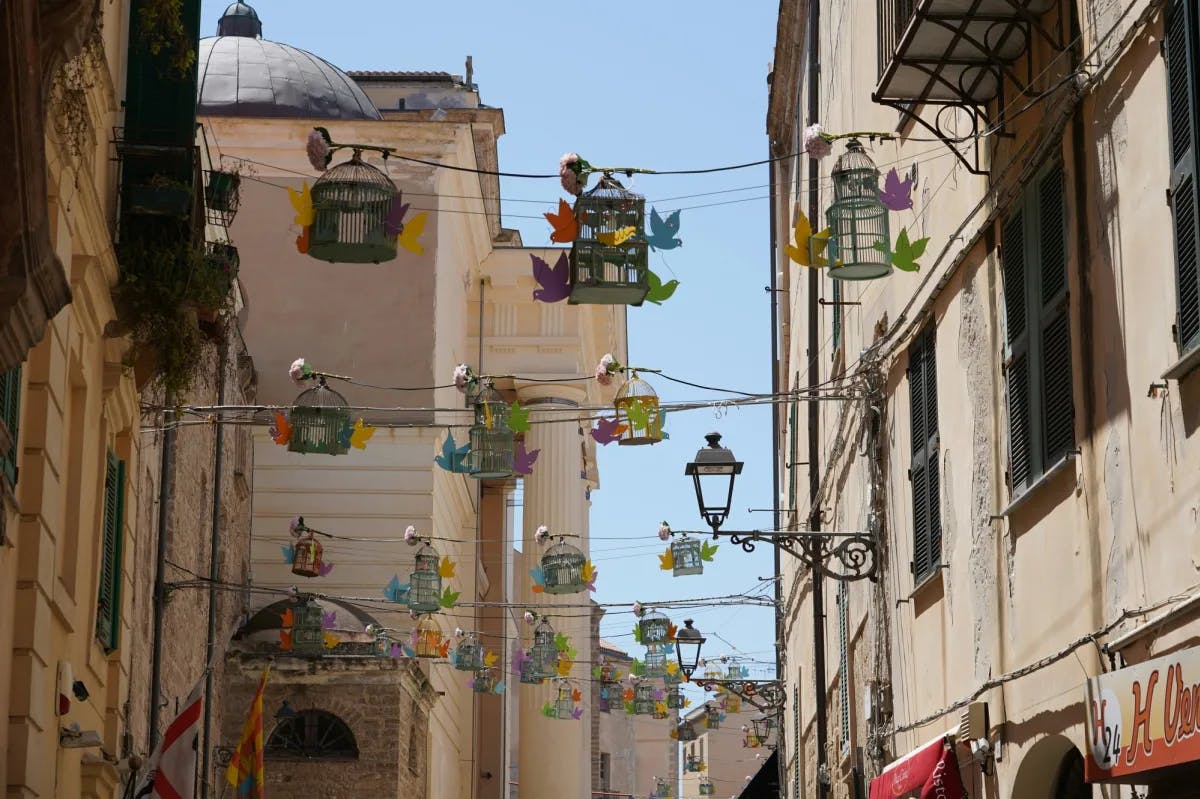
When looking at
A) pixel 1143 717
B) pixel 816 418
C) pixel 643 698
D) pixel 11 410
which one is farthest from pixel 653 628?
pixel 1143 717

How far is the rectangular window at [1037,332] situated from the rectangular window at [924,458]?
2.23 meters

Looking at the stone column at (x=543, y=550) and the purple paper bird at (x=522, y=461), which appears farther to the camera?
the stone column at (x=543, y=550)

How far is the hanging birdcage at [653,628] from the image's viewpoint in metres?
31.2

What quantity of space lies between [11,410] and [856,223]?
549cm

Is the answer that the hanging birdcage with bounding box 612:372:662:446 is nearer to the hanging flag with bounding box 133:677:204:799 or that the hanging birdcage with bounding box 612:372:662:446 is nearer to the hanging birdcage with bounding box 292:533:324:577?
the hanging flag with bounding box 133:677:204:799

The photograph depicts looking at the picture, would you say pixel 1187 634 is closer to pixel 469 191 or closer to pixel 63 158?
pixel 63 158

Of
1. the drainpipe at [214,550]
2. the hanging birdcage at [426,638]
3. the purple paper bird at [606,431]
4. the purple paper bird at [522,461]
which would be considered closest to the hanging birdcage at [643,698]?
the hanging birdcage at [426,638]

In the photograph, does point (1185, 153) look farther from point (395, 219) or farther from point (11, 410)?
point (395, 219)

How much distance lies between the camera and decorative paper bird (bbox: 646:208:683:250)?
42.4 ft

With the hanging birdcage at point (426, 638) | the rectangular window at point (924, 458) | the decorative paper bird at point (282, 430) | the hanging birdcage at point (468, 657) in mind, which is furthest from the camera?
the hanging birdcage at point (426, 638)

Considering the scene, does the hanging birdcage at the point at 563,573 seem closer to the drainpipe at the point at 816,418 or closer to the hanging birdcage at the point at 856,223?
the drainpipe at the point at 816,418

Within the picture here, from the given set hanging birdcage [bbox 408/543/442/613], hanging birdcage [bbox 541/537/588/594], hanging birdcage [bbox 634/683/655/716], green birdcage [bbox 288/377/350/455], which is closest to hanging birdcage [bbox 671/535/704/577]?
hanging birdcage [bbox 541/537/588/594]

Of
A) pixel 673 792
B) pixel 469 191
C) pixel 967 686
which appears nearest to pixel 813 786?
pixel 967 686

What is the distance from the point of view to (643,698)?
127 feet
